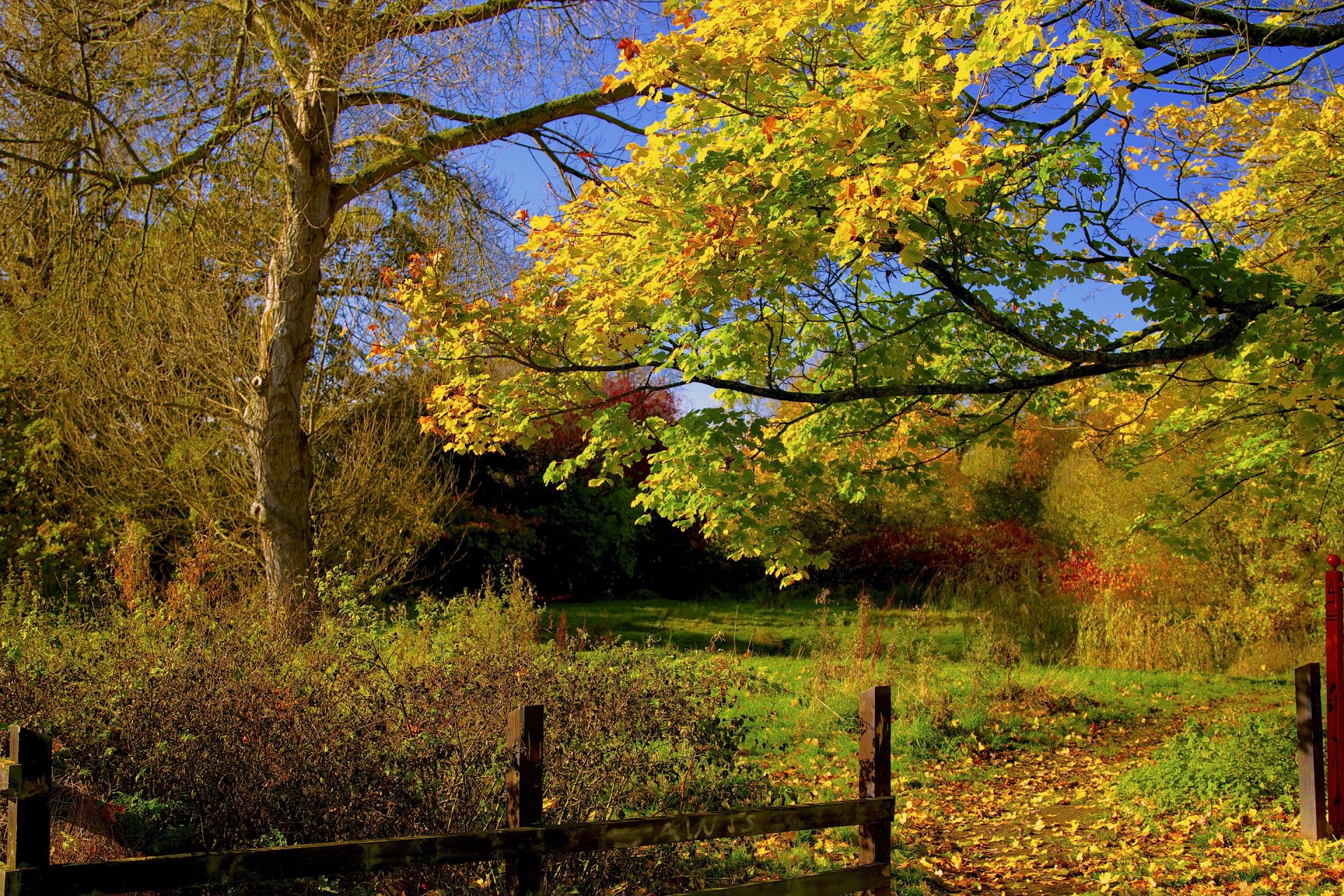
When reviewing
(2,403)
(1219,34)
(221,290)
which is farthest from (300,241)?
(1219,34)

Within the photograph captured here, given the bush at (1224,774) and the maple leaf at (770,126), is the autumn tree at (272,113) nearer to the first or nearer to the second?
the maple leaf at (770,126)

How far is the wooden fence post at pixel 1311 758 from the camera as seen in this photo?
19.0 feet

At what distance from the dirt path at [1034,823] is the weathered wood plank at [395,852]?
2.26 m

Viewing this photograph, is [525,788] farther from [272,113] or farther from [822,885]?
[272,113]

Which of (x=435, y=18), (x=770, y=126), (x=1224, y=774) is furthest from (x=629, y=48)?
(x=1224, y=774)

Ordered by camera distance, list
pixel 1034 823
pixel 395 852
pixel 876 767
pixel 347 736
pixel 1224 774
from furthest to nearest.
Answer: pixel 1224 774, pixel 1034 823, pixel 347 736, pixel 876 767, pixel 395 852

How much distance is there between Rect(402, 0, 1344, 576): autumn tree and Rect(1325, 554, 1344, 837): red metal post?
3.72 ft

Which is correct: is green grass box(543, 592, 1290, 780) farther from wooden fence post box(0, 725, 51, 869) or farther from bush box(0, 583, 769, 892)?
wooden fence post box(0, 725, 51, 869)

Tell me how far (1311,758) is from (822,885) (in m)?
3.84

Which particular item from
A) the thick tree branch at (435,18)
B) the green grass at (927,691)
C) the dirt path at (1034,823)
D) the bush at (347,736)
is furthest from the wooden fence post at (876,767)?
the thick tree branch at (435,18)

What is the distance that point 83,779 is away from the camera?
4426 millimetres

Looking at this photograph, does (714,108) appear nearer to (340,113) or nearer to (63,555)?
(340,113)

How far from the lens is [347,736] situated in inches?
169

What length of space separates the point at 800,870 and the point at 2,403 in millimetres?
12313
